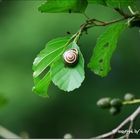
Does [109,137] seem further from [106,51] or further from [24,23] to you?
[24,23]

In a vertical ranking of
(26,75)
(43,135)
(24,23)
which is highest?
(24,23)

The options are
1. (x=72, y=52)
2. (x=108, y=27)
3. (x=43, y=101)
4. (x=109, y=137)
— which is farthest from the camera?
(x=43, y=101)

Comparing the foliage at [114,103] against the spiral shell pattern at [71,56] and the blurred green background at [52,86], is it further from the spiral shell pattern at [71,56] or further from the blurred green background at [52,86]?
the blurred green background at [52,86]

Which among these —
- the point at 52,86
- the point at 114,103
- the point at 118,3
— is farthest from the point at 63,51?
the point at 52,86

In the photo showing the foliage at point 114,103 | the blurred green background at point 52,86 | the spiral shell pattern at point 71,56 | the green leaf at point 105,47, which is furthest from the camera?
the blurred green background at point 52,86

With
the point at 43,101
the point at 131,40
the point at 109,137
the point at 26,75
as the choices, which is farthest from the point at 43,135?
the point at 109,137

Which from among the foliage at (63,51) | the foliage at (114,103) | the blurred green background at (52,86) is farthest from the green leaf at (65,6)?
the blurred green background at (52,86)
